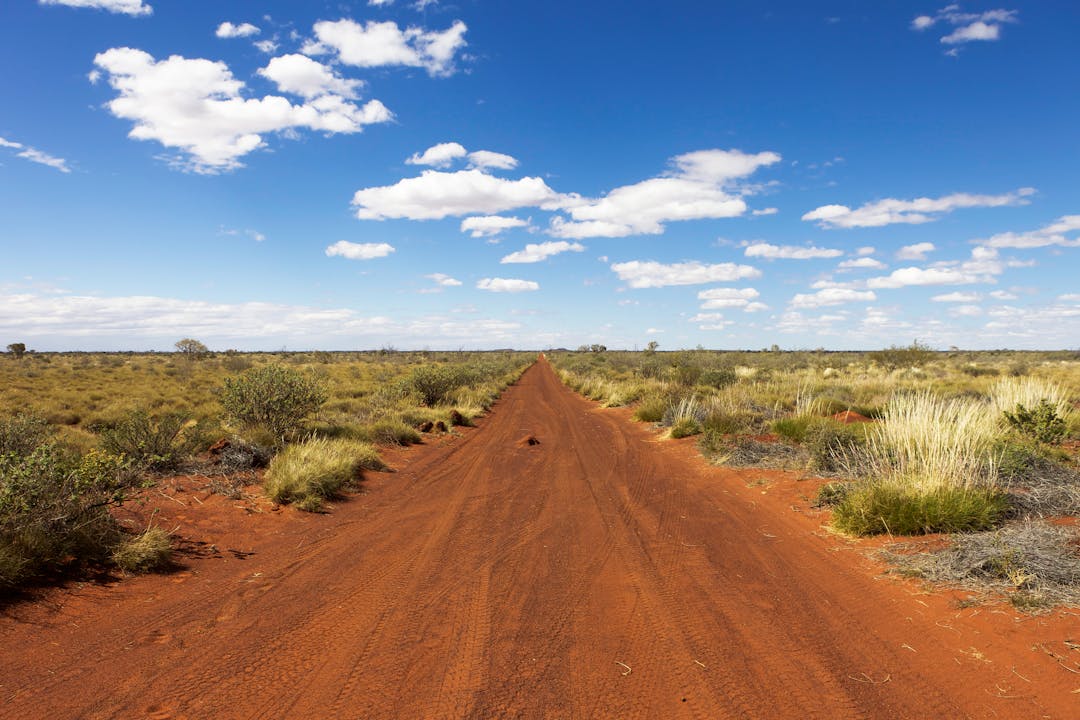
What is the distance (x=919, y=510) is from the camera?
257 inches

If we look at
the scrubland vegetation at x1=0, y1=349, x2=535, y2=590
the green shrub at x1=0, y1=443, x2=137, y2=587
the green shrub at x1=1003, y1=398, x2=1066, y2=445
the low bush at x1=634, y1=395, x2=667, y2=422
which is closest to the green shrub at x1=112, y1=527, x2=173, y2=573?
the scrubland vegetation at x1=0, y1=349, x2=535, y2=590

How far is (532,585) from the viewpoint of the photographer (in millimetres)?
5473

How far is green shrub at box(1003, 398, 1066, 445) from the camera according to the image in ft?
33.0

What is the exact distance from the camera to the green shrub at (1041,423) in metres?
10.1

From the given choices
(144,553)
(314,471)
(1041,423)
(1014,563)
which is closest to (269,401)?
(314,471)

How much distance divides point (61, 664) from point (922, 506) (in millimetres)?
8366

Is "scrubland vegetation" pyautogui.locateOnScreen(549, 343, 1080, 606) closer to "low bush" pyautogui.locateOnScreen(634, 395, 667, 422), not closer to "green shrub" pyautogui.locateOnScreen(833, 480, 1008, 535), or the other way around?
"green shrub" pyautogui.locateOnScreen(833, 480, 1008, 535)

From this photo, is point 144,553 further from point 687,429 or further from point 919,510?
point 687,429

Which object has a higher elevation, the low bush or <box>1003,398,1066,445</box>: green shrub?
<box>1003,398,1066,445</box>: green shrub

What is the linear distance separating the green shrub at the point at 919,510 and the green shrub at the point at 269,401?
33.5 feet

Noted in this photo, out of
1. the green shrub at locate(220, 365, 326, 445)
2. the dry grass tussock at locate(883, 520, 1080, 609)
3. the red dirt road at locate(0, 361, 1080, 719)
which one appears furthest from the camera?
the green shrub at locate(220, 365, 326, 445)

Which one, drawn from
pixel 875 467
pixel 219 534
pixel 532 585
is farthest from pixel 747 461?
pixel 219 534

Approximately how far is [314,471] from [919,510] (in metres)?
8.54

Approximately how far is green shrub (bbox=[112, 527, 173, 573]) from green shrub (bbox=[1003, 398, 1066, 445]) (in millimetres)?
13646
